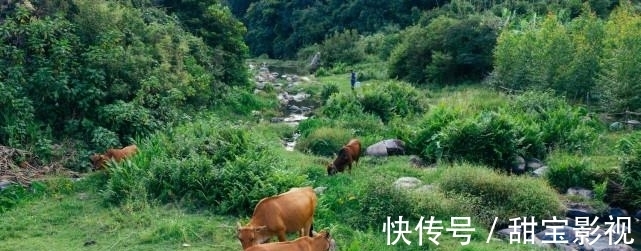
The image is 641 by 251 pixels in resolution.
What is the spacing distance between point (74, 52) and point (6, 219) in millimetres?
5832

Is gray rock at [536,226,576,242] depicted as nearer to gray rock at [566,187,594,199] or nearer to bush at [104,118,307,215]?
gray rock at [566,187,594,199]

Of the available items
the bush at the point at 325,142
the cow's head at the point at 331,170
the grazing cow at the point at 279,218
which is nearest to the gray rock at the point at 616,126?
the bush at the point at 325,142

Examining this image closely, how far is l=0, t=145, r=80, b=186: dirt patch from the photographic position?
40.6 feet

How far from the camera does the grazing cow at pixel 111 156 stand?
12992 mm

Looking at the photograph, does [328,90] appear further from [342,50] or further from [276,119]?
[342,50]

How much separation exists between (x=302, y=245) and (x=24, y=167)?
7.77m

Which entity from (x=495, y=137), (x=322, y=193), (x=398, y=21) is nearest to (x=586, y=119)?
(x=495, y=137)

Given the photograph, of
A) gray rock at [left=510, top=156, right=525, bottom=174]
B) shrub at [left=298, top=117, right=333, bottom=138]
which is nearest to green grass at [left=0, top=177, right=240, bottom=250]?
gray rock at [left=510, top=156, right=525, bottom=174]

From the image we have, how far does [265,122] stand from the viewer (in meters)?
21.8

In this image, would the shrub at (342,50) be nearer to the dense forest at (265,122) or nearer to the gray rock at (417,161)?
the dense forest at (265,122)

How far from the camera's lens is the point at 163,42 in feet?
60.8

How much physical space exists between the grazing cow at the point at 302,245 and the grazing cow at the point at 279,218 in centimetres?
87

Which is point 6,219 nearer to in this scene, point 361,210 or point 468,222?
point 361,210

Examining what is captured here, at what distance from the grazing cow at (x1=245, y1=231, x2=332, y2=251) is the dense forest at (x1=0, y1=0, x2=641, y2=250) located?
1397 mm
